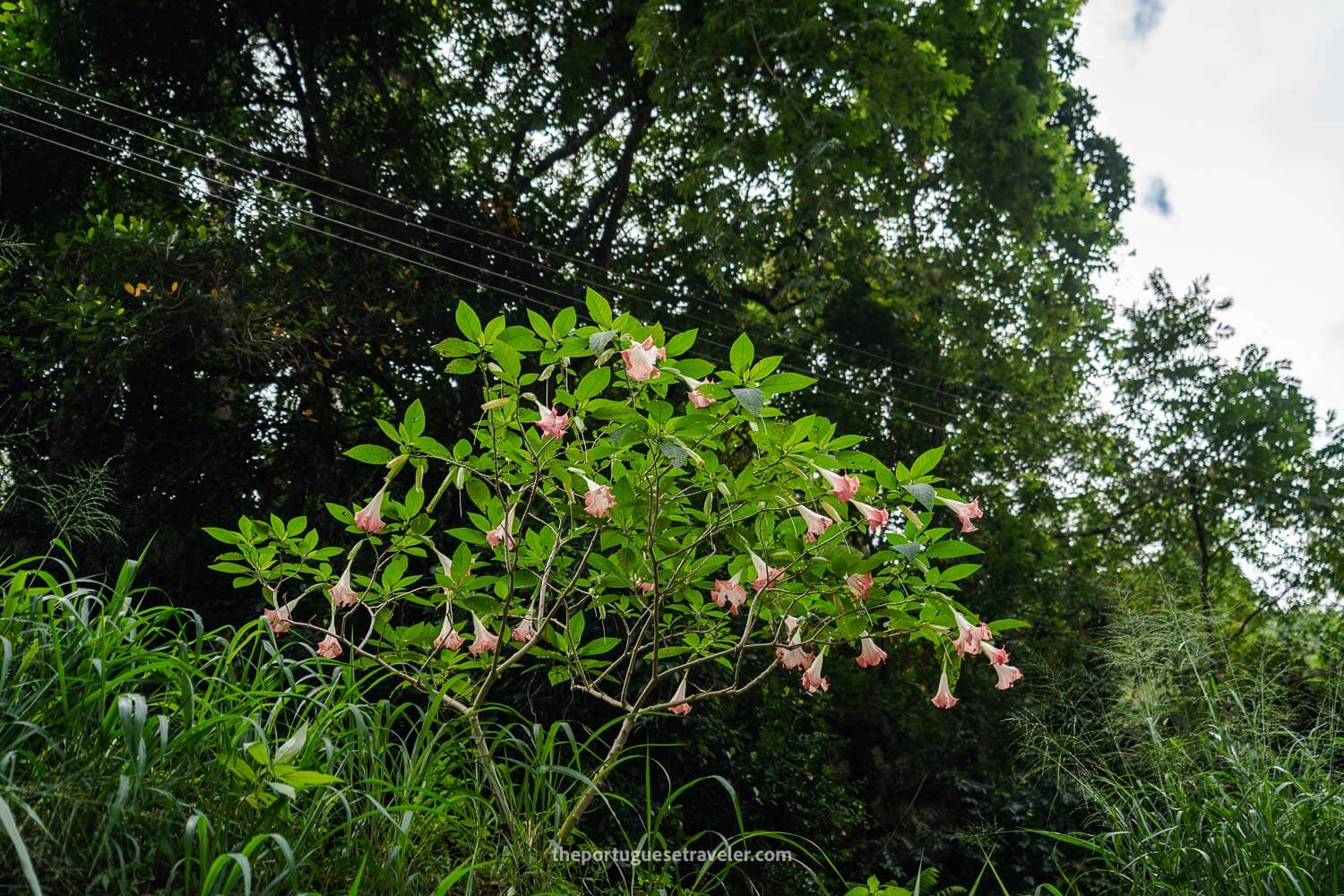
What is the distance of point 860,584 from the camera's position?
1.85 meters

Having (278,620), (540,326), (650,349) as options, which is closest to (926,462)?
(650,349)

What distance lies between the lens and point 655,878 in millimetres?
2035

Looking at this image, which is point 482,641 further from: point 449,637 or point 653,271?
point 653,271

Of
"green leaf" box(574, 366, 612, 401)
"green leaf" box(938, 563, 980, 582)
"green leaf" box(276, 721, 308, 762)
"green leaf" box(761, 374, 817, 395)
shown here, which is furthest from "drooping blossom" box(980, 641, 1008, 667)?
"green leaf" box(276, 721, 308, 762)

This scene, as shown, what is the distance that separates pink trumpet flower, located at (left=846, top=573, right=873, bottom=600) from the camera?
1845 mm

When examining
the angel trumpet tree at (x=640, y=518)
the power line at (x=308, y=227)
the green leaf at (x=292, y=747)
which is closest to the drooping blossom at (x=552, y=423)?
the angel trumpet tree at (x=640, y=518)

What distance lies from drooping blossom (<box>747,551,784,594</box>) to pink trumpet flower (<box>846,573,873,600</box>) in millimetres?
159

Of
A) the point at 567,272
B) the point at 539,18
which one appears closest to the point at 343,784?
the point at 567,272

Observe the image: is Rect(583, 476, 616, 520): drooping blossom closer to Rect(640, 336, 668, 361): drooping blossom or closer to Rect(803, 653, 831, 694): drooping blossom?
Rect(640, 336, 668, 361): drooping blossom

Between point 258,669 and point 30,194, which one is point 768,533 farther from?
point 30,194

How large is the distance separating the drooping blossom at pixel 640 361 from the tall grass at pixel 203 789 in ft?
2.56

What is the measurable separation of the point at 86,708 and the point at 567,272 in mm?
5056

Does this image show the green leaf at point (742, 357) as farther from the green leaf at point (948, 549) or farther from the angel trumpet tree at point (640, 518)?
the green leaf at point (948, 549)

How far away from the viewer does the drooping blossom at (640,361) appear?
1.74 metres
